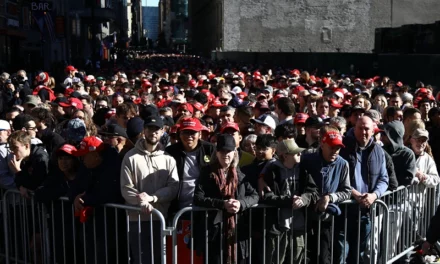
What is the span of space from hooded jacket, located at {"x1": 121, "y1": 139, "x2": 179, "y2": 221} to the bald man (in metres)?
1.71

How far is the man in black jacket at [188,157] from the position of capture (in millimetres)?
7500

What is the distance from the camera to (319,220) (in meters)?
7.50

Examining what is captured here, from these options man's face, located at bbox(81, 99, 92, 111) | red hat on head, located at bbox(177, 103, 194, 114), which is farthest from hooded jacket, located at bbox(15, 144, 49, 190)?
man's face, located at bbox(81, 99, 92, 111)

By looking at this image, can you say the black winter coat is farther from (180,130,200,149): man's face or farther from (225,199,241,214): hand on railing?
(180,130,200,149): man's face

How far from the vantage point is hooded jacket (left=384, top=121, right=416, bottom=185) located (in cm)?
870

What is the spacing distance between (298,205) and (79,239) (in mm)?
2129

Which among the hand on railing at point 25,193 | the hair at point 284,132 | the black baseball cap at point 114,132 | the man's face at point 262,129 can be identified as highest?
the black baseball cap at point 114,132

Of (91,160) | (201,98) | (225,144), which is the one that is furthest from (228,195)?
(201,98)

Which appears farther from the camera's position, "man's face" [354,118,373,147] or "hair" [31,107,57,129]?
"hair" [31,107,57,129]

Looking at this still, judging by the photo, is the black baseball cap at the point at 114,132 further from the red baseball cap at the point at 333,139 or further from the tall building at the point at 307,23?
the tall building at the point at 307,23

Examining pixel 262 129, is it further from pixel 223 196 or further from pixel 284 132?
pixel 223 196

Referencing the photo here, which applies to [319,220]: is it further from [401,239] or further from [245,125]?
[245,125]

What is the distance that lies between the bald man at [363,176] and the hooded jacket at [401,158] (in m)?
0.55

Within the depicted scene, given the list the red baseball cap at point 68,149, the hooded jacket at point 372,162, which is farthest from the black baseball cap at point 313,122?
the red baseball cap at point 68,149
